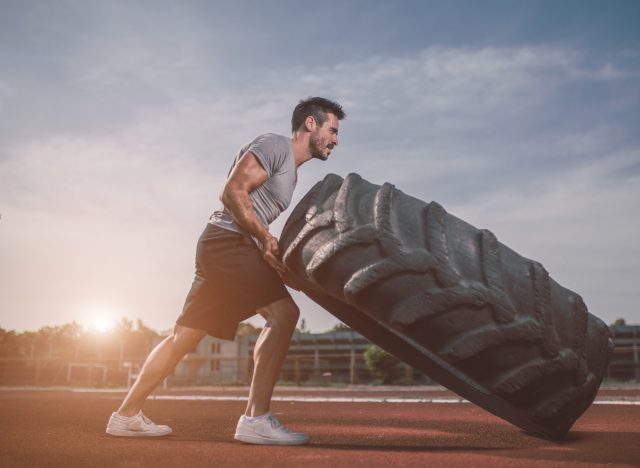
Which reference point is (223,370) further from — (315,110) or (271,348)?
(315,110)

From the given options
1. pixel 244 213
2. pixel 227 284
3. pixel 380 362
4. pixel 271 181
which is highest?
pixel 271 181

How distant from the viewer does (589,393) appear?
2674 millimetres

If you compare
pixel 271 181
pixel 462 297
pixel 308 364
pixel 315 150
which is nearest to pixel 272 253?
pixel 271 181

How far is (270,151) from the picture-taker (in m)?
3.07

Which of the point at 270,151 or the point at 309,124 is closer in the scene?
the point at 270,151

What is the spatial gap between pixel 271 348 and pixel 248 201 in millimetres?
799

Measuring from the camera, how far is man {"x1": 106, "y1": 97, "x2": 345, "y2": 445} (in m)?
2.98

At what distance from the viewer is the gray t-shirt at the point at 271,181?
3074mm

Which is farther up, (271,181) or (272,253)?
(271,181)

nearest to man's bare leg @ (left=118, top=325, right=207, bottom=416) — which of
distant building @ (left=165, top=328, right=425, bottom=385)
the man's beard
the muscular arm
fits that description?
the muscular arm

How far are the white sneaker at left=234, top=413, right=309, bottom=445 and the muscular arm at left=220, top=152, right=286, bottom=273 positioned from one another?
794 mm

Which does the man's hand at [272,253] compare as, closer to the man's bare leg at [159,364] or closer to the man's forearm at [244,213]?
the man's forearm at [244,213]

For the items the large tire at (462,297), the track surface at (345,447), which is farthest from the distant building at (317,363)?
the large tire at (462,297)

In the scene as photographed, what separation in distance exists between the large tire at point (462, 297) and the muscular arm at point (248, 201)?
0.28 meters
